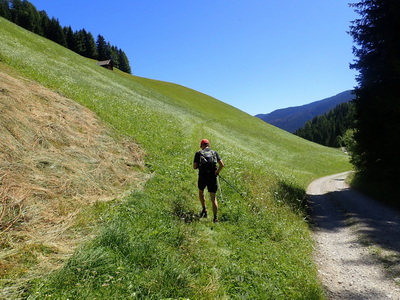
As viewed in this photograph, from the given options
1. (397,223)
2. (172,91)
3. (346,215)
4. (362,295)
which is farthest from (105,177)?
(172,91)

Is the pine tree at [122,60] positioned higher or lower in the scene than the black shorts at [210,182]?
higher

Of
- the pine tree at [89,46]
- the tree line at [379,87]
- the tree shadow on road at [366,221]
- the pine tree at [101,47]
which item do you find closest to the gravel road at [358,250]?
the tree shadow on road at [366,221]

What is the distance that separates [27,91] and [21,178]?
312 inches

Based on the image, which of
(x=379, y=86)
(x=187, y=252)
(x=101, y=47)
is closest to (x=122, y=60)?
(x=101, y=47)

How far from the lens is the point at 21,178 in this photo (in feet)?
21.7

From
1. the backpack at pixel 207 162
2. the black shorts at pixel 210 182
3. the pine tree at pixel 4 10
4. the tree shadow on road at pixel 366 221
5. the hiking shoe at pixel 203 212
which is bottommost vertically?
the hiking shoe at pixel 203 212

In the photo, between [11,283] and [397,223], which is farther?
[397,223]

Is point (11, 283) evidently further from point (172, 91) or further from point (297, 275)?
point (172, 91)

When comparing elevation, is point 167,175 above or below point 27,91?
below

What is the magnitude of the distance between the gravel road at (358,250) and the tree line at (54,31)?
→ 12105 centimetres

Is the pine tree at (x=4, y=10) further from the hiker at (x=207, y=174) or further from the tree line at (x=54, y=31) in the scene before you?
the hiker at (x=207, y=174)

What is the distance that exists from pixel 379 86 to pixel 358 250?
1329cm

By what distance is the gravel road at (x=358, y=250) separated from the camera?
262 inches

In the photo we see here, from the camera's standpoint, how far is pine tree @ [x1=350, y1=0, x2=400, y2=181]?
14.9m
